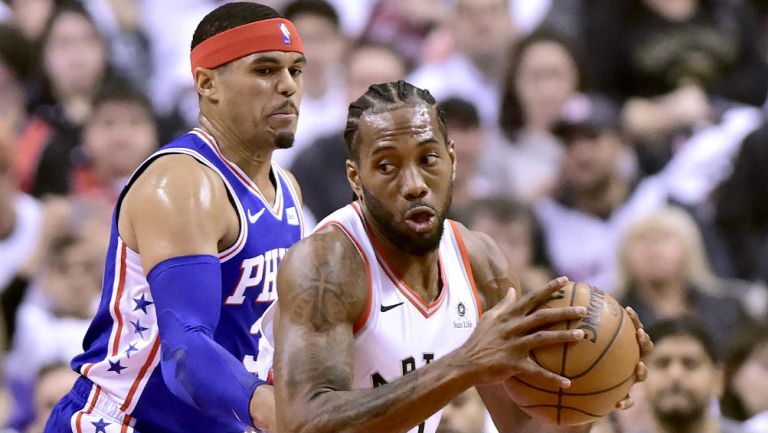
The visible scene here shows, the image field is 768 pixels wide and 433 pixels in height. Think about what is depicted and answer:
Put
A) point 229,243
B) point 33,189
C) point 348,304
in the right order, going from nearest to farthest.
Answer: point 348,304
point 229,243
point 33,189

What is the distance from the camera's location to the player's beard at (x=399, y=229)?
419 centimetres

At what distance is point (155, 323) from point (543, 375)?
169cm

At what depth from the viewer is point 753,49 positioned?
9953 mm

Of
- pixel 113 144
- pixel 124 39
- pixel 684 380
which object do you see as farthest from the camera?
pixel 124 39

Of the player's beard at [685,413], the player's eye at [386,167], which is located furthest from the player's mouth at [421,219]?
the player's beard at [685,413]

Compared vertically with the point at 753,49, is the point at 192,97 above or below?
above

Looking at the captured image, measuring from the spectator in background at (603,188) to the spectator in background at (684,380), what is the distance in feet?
4.53

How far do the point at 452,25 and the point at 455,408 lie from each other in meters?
3.79

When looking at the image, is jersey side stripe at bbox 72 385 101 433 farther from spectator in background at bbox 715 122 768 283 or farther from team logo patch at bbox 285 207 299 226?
spectator in background at bbox 715 122 768 283

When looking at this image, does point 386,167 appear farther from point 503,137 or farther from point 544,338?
point 503,137

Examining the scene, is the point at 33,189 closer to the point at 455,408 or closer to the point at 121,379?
the point at 455,408

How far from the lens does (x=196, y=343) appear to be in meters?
4.25

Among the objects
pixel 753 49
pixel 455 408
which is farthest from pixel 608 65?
pixel 455 408

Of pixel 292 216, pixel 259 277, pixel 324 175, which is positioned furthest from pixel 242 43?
pixel 324 175
